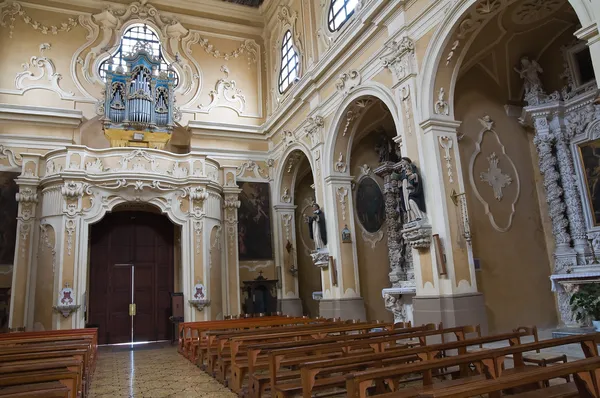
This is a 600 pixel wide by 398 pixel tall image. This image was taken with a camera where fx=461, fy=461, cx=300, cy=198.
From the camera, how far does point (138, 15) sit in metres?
16.1

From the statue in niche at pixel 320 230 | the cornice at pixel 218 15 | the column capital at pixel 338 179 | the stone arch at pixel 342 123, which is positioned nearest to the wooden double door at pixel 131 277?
the statue in niche at pixel 320 230

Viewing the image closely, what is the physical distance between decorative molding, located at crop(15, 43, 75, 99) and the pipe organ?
5.76ft

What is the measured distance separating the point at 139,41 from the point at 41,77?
11.1 ft

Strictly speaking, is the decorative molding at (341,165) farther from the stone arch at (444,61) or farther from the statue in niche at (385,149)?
the stone arch at (444,61)

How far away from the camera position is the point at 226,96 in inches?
651

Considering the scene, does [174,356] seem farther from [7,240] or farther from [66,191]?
[7,240]

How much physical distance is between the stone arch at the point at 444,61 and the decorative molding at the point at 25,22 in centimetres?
1236

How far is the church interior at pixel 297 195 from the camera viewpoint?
237 inches

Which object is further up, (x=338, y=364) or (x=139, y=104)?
(x=139, y=104)

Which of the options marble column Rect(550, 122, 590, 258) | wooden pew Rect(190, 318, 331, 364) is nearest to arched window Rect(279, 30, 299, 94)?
marble column Rect(550, 122, 590, 258)

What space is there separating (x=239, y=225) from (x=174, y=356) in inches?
234

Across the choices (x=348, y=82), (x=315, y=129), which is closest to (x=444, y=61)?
(x=348, y=82)

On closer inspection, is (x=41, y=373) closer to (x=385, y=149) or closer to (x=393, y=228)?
(x=393, y=228)

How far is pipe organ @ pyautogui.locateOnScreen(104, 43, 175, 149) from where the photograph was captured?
13.9 metres
